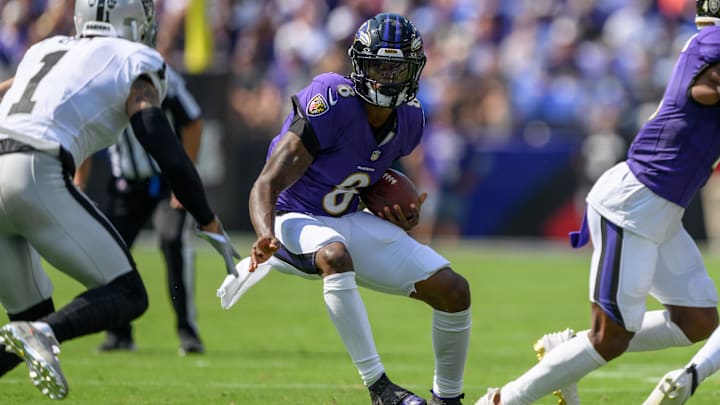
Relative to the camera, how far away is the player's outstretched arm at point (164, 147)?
5.22 metres

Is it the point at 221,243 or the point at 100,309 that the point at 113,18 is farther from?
the point at 100,309

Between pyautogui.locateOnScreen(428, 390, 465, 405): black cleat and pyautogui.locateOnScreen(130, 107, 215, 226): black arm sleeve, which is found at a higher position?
pyautogui.locateOnScreen(130, 107, 215, 226): black arm sleeve

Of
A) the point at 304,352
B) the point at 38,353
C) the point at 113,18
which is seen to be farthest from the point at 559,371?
the point at 304,352

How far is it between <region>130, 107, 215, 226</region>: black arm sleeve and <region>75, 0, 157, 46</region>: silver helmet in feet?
1.93

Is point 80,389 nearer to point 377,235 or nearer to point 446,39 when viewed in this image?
point 377,235

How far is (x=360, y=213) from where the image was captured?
606 centimetres

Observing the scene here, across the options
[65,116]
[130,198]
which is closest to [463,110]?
[130,198]

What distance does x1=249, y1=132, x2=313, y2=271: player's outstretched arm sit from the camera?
5555 mm

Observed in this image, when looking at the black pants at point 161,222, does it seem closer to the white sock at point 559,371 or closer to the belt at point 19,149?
the belt at point 19,149

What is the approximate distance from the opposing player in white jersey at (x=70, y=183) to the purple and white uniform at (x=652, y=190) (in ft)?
5.40

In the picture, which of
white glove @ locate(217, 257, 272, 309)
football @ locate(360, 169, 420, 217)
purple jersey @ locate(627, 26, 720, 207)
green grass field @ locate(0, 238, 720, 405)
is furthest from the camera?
green grass field @ locate(0, 238, 720, 405)

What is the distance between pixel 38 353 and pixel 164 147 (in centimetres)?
102

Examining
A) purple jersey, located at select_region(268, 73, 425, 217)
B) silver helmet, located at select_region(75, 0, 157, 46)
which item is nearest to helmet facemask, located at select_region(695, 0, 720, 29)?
purple jersey, located at select_region(268, 73, 425, 217)

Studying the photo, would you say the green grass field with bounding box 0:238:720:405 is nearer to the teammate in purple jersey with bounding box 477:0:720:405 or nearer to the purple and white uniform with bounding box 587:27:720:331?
the teammate in purple jersey with bounding box 477:0:720:405
